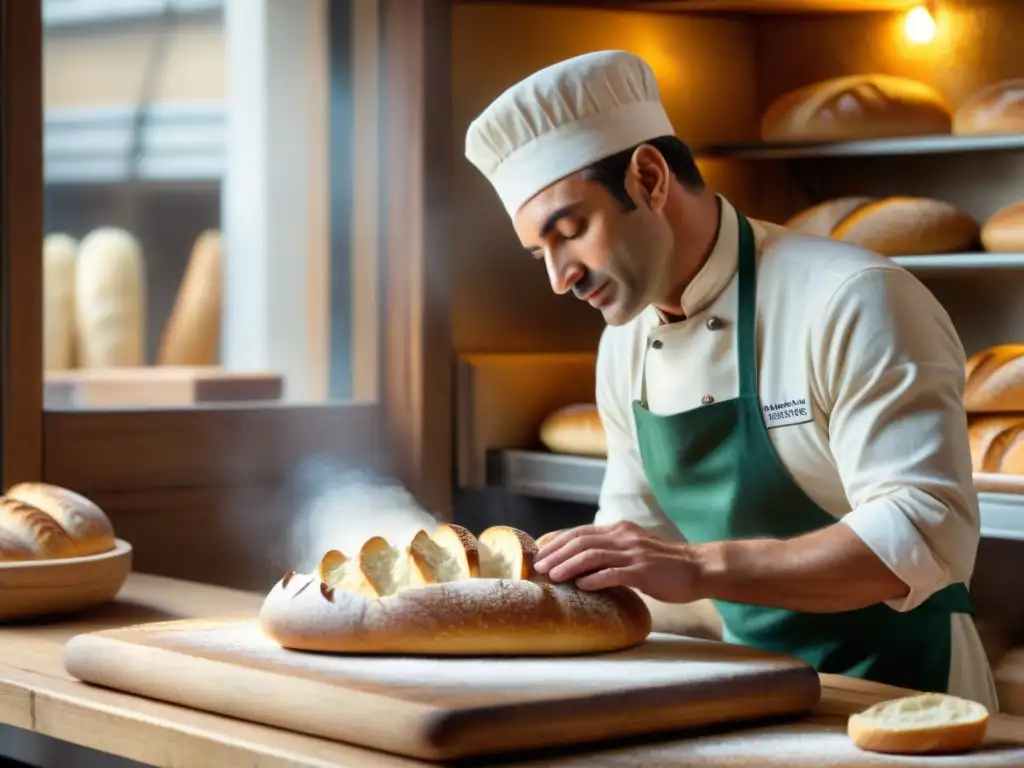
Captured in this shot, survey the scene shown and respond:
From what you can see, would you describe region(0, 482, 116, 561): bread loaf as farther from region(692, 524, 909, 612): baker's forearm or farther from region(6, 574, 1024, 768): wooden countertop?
region(692, 524, 909, 612): baker's forearm

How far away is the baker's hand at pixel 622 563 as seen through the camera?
162 cm

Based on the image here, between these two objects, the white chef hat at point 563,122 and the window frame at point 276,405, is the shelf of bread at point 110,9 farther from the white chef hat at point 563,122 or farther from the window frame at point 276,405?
the white chef hat at point 563,122

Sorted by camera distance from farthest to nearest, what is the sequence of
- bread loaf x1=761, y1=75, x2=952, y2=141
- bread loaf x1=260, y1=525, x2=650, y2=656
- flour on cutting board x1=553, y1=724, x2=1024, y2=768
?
bread loaf x1=761, y1=75, x2=952, y2=141 → bread loaf x1=260, y1=525, x2=650, y2=656 → flour on cutting board x1=553, y1=724, x2=1024, y2=768

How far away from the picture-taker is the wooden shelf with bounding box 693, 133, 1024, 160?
3.11 metres

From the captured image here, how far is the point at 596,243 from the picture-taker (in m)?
1.88

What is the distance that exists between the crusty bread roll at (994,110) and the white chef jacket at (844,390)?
1260 millimetres

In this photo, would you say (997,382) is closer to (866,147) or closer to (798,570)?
(866,147)

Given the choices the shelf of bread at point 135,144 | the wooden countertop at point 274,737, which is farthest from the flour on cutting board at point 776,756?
the shelf of bread at point 135,144

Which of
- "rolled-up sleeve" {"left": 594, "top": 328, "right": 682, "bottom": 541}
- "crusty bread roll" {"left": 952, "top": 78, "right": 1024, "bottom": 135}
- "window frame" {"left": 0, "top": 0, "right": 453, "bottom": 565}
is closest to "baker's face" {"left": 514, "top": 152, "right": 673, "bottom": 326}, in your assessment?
"rolled-up sleeve" {"left": 594, "top": 328, "right": 682, "bottom": 541}

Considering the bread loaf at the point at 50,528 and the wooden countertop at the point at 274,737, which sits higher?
the bread loaf at the point at 50,528

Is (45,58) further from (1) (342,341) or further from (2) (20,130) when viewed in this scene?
(1) (342,341)

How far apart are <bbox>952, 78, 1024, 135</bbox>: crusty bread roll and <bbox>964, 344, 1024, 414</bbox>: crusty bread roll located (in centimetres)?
44

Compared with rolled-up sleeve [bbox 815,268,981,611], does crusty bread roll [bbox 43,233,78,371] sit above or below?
above

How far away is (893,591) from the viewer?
1.73 m
